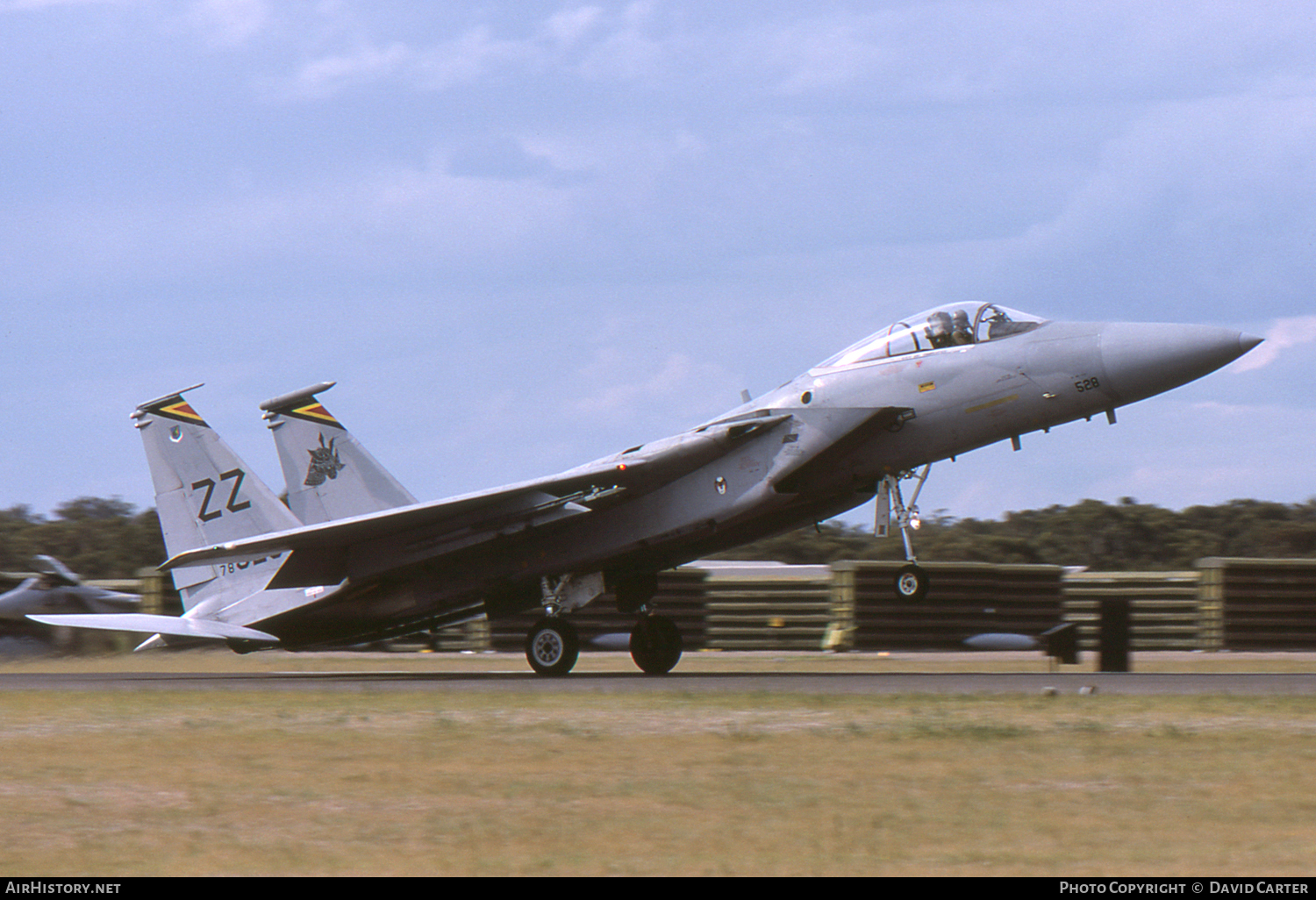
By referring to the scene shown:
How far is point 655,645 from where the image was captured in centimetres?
1844

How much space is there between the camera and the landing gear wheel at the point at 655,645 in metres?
18.4

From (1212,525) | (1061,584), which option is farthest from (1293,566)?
(1212,525)

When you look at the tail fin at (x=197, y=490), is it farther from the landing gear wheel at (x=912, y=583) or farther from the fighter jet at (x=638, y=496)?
the landing gear wheel at (x=912, y=583)

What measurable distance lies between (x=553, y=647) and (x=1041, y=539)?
168 ft

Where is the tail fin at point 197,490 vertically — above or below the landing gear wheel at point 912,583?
above

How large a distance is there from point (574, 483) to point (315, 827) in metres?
10.00

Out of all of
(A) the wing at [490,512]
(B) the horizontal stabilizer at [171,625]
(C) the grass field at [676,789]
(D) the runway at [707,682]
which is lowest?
(D) the runway at [707,682]

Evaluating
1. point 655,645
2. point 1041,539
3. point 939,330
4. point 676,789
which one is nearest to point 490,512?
point 655,645

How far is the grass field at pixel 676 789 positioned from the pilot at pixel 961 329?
5.13 m

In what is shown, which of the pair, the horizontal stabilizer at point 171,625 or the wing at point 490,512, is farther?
the horizontal stabilizer at point 171,625

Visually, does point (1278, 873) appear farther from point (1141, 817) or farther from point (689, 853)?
point (689, 853)

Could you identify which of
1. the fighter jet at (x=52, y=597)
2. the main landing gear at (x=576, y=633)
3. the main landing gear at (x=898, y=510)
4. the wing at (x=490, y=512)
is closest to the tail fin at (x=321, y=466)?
the wing at (x=490, y=512)

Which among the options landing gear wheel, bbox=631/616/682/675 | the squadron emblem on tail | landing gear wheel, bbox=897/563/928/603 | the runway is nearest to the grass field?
the runway

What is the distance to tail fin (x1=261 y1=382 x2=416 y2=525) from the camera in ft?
63.4
